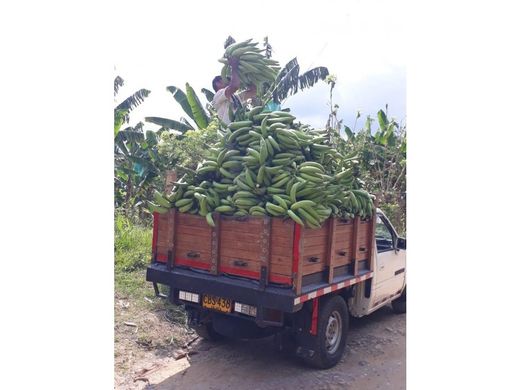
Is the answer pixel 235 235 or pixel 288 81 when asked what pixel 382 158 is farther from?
pixel 288 81

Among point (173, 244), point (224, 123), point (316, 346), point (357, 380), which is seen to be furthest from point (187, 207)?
point (357, 380)

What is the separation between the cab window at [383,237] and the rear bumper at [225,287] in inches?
67.8

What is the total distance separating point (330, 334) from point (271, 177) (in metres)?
1.49

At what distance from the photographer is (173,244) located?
3.51 meters

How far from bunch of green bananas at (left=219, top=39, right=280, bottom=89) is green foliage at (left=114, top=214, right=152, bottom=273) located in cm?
204

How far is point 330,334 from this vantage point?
3.64 meters

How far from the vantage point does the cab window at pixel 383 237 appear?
438cm

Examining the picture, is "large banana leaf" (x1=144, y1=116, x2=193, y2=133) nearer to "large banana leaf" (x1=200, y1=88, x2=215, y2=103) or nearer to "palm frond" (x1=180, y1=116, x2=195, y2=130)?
"palm frond" (x1=180, y1=116, x2=195, y2=130)

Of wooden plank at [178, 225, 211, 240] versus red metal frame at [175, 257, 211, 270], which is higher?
wooden plank at [178, 225, 211, 240]

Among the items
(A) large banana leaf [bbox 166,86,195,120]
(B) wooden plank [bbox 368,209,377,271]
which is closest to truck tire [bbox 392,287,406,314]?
(B) wooden plank [bbox 368,209,377,271]

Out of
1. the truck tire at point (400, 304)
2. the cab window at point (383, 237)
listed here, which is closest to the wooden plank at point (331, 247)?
the cab window at point (383, 237)

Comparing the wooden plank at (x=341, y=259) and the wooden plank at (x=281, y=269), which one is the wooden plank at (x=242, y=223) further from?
the wooden plank at (x=341, y=259)

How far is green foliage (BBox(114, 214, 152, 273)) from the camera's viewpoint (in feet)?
15.9
